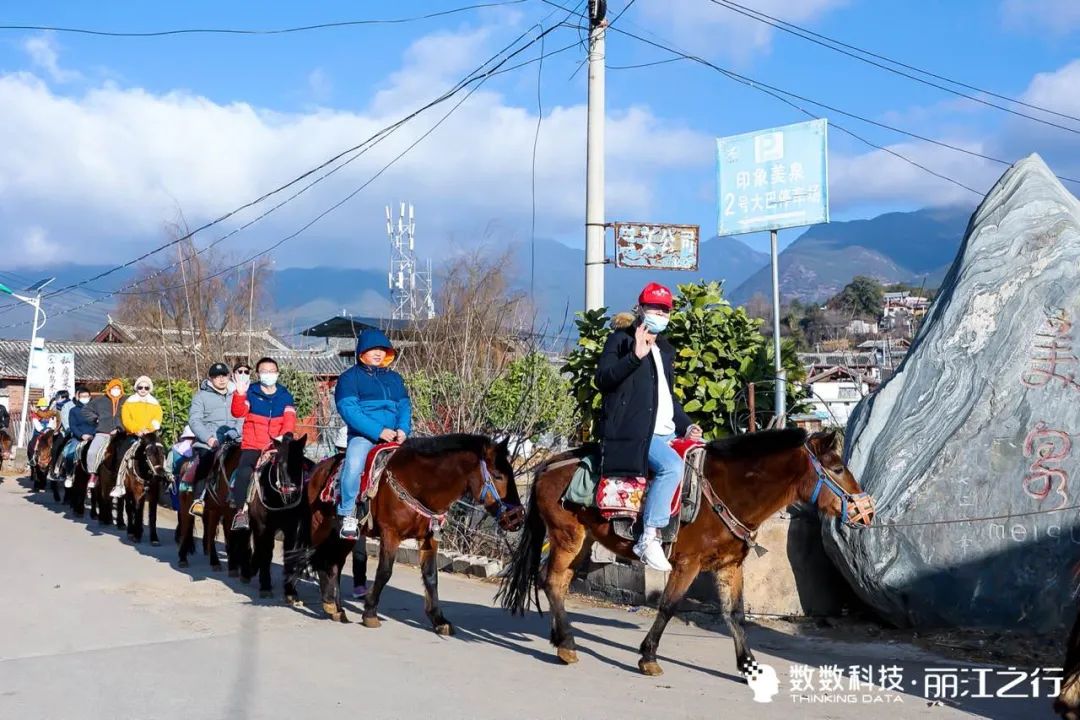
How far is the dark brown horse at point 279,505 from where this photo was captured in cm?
1112

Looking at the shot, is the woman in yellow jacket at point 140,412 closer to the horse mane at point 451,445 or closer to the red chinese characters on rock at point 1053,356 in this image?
the horse mane at point 451,445

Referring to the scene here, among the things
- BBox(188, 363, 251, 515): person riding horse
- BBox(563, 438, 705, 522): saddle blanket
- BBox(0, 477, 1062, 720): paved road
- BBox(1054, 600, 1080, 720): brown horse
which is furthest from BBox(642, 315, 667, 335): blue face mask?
BBox(188, 363, 251, 515): person riding horse

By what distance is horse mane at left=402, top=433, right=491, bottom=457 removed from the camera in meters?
9.38

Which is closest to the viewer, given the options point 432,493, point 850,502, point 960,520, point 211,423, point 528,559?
point 850,502

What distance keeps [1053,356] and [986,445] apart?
0.85 meters

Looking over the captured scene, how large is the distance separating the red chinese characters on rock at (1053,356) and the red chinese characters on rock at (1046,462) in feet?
1.26

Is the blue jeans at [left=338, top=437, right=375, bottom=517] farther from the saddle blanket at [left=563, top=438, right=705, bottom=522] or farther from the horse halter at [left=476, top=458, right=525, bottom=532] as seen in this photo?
the saddle blanket at [left=563, top=438, right=705, bottom=522]

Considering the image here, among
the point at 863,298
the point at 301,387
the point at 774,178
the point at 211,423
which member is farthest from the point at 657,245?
the point at 863,298

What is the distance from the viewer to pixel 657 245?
15.3 metres

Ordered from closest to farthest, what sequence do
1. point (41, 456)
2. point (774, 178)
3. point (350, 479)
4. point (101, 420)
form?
point (350, 479) → point (774, 178) → point (101, 420) → point (41, 456)

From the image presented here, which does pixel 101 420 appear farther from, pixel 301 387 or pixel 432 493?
pixel 432 493

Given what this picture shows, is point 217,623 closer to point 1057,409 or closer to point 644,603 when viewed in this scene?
point 644,603

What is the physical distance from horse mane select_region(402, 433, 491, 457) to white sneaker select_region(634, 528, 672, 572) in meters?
2.00

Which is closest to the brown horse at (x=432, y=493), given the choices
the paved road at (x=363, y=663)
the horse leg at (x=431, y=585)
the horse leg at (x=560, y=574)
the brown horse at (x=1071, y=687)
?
the horse leg at (x=431, y=585)
